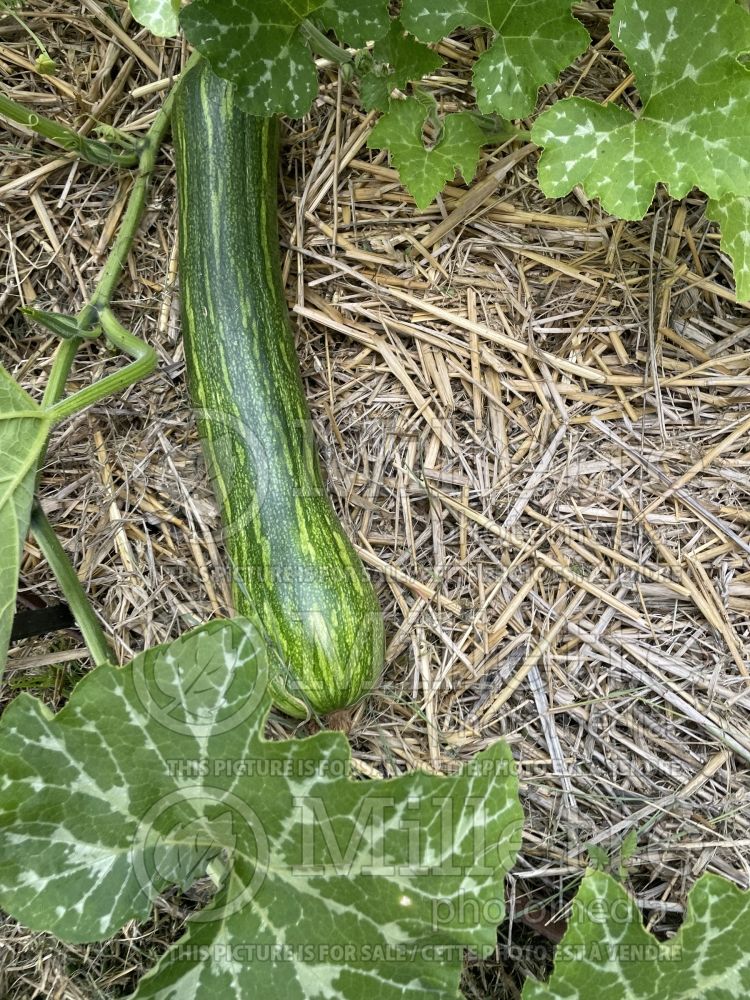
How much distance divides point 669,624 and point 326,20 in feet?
5.19

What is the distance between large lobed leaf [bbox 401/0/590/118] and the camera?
174 centimetres

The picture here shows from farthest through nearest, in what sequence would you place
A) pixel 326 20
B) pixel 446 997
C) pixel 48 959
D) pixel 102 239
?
pixel 102 239 < pixel 48 959 < pixel 326 20 < pixel 446 997

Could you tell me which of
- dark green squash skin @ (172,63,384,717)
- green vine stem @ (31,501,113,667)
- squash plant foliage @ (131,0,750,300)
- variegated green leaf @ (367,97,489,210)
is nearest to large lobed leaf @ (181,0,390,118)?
squash plant foliage @ (131,0,750,300)

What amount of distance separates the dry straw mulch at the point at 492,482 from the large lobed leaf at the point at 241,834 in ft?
1.68

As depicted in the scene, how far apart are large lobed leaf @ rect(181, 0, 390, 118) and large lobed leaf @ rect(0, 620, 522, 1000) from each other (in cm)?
110

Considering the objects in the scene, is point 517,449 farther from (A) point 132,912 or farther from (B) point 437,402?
(A) point 132,912

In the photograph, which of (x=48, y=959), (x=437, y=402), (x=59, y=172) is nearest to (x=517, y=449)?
(x=437, y=402)

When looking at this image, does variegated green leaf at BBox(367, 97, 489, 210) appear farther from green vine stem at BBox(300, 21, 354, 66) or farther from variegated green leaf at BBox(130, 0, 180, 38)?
variegated green leaf at BBox(130, 0, 180, 38)

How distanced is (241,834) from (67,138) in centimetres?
168

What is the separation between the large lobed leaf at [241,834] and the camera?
1553 mm

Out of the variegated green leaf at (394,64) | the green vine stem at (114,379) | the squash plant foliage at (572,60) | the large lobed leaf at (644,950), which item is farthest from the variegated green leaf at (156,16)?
the large lobed leaf at (644,950)

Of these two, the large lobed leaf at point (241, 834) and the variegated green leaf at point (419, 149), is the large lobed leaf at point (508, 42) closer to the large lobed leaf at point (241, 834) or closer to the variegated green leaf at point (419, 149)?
the variegated green leaf at point (419, 149)

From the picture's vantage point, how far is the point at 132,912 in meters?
1.60

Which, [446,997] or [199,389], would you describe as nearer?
[446,997]
